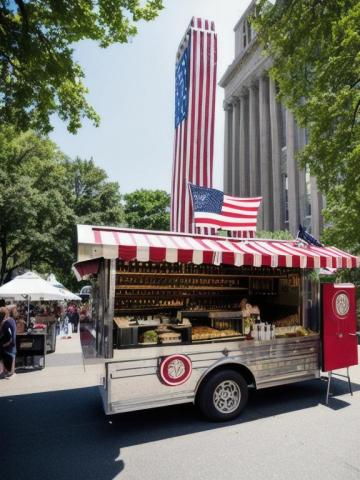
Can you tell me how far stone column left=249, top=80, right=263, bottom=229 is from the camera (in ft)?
161

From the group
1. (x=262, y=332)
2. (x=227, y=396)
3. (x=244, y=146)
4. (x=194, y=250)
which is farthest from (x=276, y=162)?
(x=227, y=396)

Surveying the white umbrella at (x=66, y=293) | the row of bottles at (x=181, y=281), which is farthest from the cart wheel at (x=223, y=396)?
the white umbrella at (x=66, y=293)

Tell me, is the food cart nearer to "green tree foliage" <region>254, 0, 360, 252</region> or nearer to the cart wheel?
the cart wheel

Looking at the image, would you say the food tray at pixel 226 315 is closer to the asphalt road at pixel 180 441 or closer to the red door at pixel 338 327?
the asphalt road at pixel 180 441

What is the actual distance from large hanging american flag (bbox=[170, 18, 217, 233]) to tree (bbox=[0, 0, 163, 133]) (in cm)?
246

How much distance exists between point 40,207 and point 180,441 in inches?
995

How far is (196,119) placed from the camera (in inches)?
469

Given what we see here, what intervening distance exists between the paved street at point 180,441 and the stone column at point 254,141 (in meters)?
43.5

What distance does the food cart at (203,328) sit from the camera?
230 inches

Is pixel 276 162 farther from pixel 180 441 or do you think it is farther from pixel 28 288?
pixel 180 441

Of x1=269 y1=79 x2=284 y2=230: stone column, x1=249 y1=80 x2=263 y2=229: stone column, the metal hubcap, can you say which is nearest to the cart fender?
the metal hubcap

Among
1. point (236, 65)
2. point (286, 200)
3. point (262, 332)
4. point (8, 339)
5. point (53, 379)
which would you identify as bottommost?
point (53, 379)

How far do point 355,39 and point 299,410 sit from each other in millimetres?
9381

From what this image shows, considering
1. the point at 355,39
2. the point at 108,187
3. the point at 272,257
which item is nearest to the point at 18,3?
the point at 272,257
